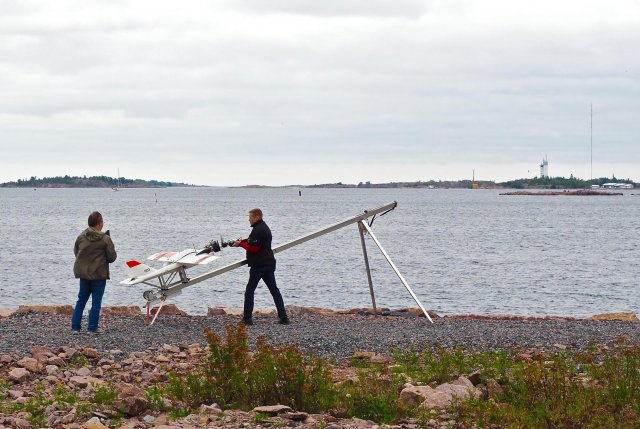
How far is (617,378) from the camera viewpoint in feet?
33.1

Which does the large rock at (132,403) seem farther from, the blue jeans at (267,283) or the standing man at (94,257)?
the blue jeans at (267,283)

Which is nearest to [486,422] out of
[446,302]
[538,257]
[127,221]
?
[446,302]

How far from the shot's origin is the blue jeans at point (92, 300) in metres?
15.8

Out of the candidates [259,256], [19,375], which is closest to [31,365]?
[19,375]

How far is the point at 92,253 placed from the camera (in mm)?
15812

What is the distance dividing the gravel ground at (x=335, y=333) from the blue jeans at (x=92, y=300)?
0.98ft

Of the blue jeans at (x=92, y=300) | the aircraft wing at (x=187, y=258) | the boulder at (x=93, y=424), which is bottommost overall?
the boulder at (x=93, y=424)

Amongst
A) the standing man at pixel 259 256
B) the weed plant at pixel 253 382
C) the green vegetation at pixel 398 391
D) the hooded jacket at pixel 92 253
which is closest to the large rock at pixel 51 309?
the hooded jacket at pixel 92 253

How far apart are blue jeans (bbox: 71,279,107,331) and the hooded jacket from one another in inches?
6.8

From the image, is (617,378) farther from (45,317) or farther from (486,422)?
(45,317)

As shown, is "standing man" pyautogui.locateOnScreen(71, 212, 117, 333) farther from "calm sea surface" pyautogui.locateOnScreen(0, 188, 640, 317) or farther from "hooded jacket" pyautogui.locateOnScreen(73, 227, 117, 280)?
"calm sea surface" pyautogui.locateOnScreen(0, 188, 640, 317)

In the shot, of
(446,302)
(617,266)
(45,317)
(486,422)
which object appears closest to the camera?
(486,422)

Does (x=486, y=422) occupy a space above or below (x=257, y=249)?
below

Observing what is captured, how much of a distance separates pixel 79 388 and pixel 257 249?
5.85 metres
